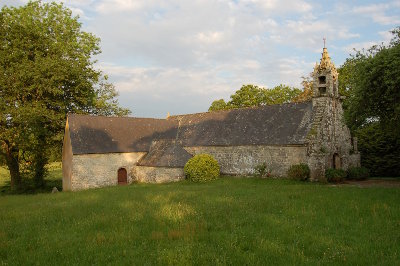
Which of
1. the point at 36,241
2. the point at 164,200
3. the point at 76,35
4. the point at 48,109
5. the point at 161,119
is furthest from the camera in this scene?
the point at 161,119

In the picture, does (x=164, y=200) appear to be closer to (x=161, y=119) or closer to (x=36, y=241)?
(x=36, y=241)

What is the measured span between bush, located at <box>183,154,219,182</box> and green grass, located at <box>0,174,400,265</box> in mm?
12188

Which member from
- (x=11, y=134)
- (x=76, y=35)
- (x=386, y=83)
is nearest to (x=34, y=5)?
(x=76, y=35)

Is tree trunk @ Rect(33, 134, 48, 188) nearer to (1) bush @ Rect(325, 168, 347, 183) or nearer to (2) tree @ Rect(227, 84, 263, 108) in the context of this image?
(1) bush @ Rect(325, 168, 347, 183)

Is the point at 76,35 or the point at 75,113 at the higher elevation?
the point at 76,35

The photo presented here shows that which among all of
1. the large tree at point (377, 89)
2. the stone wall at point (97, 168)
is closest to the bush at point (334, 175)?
the large tree at point (377, 89)

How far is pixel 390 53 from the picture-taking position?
16.3 metres

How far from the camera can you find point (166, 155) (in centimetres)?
3073

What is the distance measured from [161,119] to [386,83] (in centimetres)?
2696

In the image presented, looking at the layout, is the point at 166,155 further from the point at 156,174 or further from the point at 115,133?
the point at 115,133

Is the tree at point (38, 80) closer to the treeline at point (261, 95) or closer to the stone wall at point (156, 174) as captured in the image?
the stone wall at point (156, 174)

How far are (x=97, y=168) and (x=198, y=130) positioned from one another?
11.2 meters

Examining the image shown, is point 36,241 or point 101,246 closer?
point 101,246

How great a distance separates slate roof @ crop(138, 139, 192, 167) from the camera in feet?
97.6
